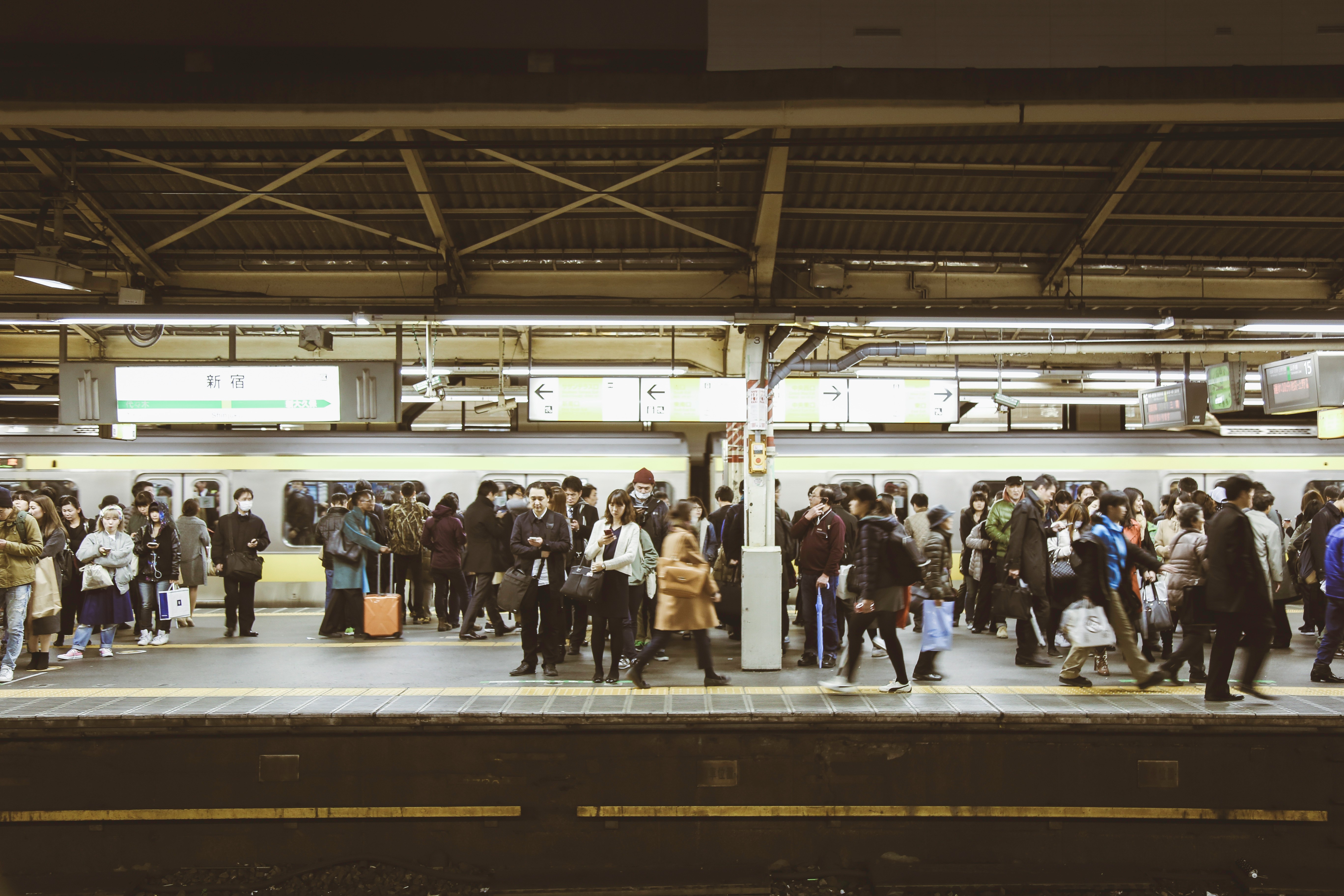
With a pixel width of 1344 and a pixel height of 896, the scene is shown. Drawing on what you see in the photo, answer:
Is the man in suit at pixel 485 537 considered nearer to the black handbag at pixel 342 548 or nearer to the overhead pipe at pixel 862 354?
the black handbag at pixel 342 548

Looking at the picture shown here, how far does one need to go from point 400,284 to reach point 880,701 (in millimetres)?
5895

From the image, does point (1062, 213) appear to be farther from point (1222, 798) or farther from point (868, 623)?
point (1222, 798)

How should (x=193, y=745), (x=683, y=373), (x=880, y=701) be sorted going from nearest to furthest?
(x=193, y=745), (x=880, y=701), (x=683, y=373)

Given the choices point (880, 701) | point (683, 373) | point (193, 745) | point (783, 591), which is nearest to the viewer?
point (193, 745)

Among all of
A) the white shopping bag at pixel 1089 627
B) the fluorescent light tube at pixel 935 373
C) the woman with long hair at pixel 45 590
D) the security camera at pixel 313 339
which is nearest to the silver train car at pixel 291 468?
the security camera at pixel 313 339

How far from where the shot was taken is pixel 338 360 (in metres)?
7.62

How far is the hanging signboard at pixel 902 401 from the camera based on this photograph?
9.09 meters

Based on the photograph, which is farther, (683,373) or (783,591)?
(683,373)

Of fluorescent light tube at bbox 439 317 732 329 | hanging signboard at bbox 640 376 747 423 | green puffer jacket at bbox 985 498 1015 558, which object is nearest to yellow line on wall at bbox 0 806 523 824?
fluorescent light tube at bbox 439 317 732 329

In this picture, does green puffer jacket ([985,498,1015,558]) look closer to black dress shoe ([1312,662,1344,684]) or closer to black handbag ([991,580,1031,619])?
black handbag ([991,580,1031,619])

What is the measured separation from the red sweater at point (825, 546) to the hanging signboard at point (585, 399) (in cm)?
241

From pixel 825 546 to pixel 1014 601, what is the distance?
182 cm

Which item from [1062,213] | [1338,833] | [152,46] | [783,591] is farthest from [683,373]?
[1338,833]

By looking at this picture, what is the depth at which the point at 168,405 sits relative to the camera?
302 inches
